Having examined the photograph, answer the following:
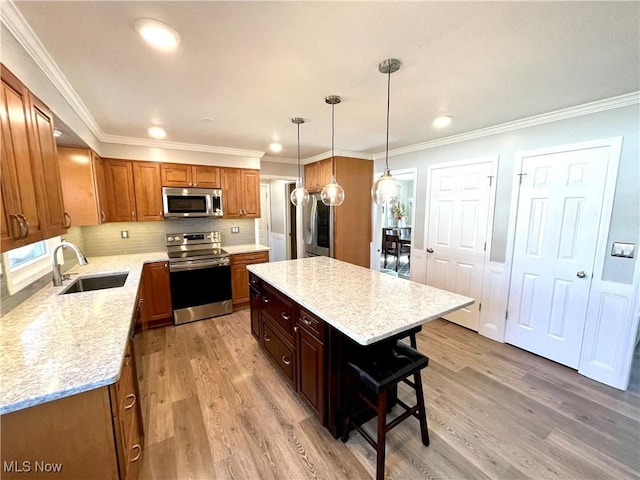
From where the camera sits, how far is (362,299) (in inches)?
70.7

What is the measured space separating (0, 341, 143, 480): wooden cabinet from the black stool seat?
115cm

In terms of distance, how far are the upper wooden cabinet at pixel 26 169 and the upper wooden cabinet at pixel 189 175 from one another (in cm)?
194

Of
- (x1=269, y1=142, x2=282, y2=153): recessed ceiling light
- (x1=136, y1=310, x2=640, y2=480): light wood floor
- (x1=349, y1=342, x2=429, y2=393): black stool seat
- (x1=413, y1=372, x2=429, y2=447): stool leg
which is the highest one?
(x1=269, y1=142, x2=282, y2=153): recessed ceiling light

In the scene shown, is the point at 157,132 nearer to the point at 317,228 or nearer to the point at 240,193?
the point at 240,193

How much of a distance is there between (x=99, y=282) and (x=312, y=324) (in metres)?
2.20

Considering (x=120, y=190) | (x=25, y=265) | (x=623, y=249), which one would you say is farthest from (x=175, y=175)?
(x=623, y=249)

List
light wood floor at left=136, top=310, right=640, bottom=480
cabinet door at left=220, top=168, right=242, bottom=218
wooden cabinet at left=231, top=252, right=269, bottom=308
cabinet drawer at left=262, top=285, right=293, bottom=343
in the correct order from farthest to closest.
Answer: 1. cabinet door at left=220, top=168, right=242, bottom=218
2. wooden cabinet at left=231, top=252, right=269, bottom=308
3. cabinet drawer at left=262, top=285, right=293, bottom=343
4. light wood floor at left=136, top=310, right=640, bottom=480

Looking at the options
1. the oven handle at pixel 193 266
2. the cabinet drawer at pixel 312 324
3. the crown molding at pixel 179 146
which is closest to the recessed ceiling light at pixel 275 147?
the crown molding at pixel 179 146

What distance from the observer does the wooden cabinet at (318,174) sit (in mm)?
4219

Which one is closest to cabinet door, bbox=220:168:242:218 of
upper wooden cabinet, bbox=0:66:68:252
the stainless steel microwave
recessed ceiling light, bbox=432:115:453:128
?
the stainless steel microwave

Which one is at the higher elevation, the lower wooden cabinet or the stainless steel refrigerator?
the stainless steel refrigerator

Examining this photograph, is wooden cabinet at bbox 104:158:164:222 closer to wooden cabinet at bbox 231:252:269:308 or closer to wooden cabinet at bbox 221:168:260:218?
wooden cabinet at bbox 221:168:260:218

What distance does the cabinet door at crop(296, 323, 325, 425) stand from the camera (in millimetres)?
1725

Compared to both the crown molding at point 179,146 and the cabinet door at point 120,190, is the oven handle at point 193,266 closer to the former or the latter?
the cabinet door at point 120,190
